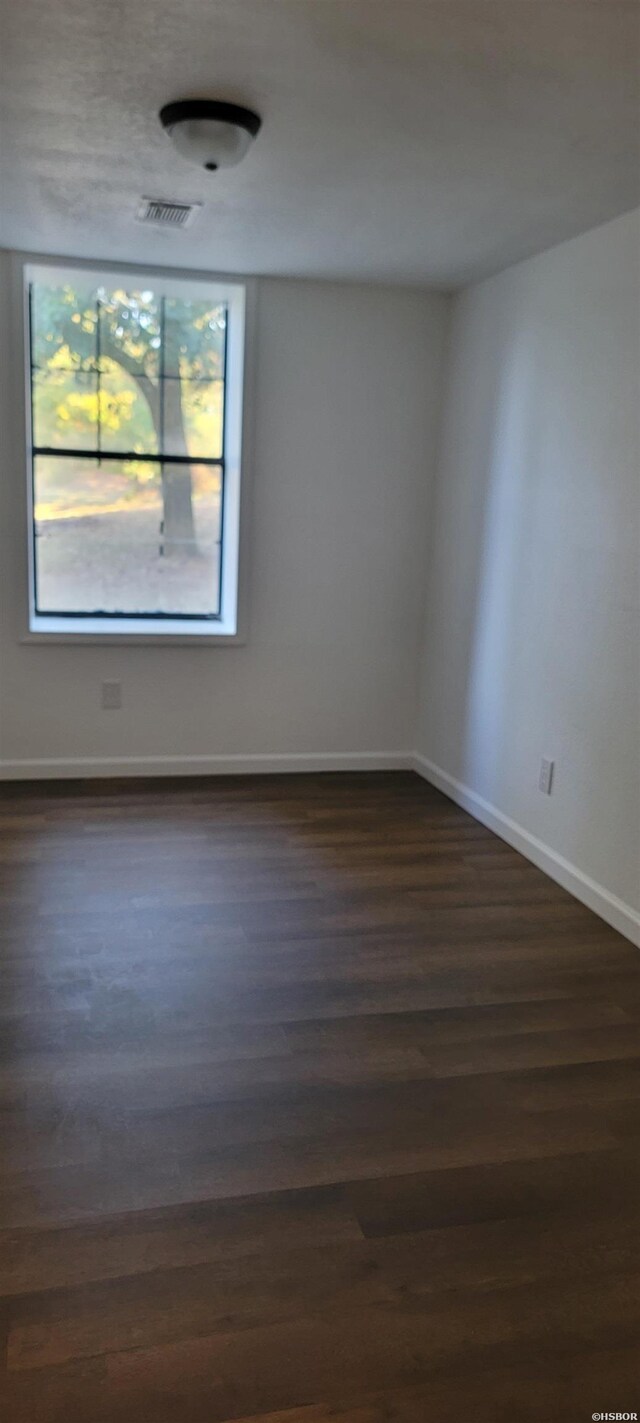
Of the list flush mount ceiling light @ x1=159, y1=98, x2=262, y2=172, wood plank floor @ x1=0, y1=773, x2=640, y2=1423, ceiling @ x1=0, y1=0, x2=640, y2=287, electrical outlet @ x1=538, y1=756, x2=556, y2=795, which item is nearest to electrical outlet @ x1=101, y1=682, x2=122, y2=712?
wood plank floor @ x1=0, y1=773, x2=640, y2=1423

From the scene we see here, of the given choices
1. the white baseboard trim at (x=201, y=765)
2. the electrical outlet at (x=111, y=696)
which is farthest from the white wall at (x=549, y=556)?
the electrical outlet at (x=111, y=696)

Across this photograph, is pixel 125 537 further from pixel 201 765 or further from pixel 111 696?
pixel 201 765

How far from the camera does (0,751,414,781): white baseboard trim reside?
14.5 feet

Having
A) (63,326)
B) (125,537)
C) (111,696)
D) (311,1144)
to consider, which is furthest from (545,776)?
(63,326)

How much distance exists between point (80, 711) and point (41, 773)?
1.13ft

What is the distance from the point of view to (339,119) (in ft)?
7.86

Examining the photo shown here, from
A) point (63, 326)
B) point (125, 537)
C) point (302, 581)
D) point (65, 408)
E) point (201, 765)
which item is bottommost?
point (201, 765)

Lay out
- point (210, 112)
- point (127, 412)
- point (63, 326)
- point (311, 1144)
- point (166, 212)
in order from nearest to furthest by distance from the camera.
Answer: point (311, 1144) → point (210, 112) → point (166, 212) → point (63, 326) → point (127, 412)

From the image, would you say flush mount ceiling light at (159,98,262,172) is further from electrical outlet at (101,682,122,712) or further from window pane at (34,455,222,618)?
electrical outlet at (101,682,122,712)

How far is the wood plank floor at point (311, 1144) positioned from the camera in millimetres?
1507

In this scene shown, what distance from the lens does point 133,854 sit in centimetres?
355

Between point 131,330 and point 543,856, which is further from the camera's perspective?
point 131,330

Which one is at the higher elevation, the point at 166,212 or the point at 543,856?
the point at 166,212

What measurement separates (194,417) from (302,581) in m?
0.92
